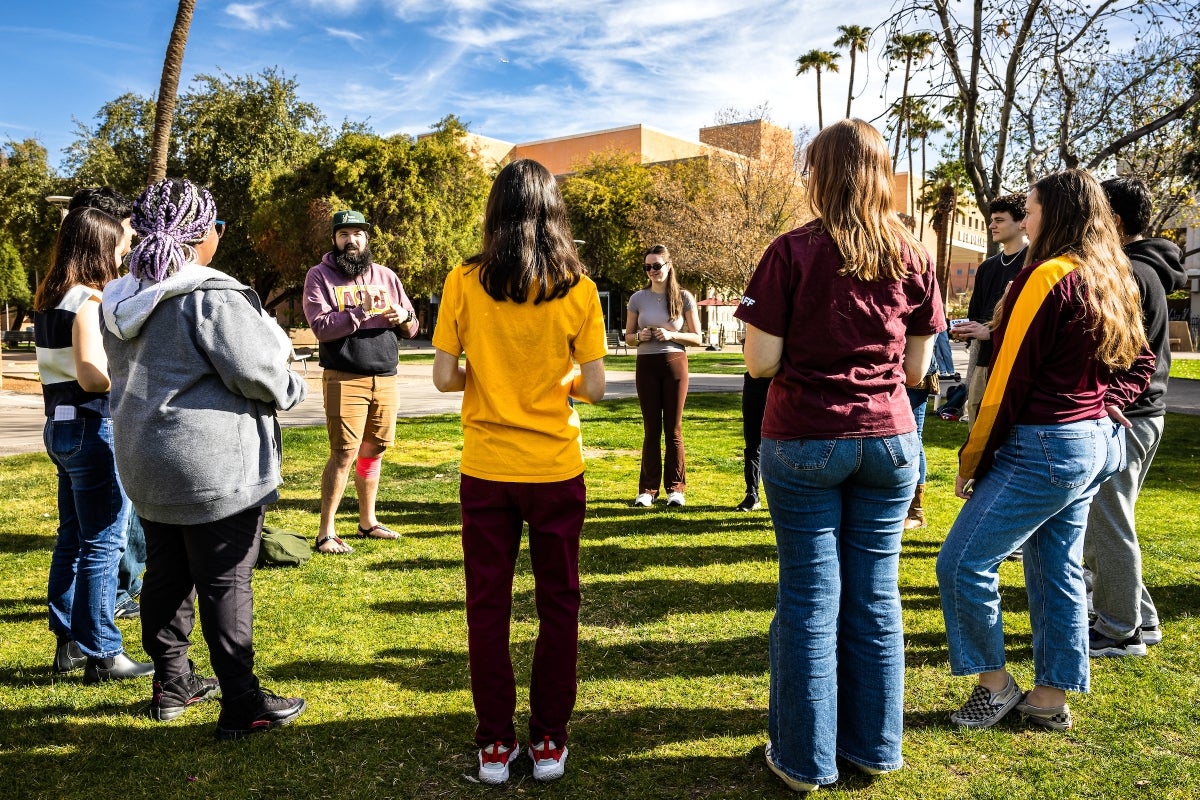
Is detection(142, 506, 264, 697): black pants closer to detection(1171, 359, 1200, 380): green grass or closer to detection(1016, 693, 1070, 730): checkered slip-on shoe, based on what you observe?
detection(1016, 693, 1070, 730): checkered slip-on shoe

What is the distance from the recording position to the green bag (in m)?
5.16

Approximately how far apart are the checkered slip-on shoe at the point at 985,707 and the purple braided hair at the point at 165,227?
10.9ft

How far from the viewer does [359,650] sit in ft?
12.9

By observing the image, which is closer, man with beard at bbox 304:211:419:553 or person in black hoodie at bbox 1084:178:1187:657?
person in black hoodie at bbox 1084:178:1187:657

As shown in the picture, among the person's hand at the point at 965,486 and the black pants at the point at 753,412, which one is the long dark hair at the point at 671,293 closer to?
the black pants at the point at 753,412

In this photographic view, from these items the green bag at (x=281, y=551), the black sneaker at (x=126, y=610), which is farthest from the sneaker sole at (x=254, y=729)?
the green bag at (x=281, y=551)

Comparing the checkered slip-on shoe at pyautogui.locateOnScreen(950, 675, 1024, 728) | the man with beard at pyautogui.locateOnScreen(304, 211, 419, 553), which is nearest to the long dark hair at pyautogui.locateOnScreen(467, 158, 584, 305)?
the checkered slip-on shoe at pyautogui.locateOnScreen(950, 675, 1024, 728)

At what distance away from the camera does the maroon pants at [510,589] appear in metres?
2.76

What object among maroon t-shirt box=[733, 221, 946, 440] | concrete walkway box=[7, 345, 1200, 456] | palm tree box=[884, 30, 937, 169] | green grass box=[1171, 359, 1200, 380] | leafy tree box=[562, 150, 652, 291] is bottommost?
concrete walkway box=[7, 345, 1200, 456]

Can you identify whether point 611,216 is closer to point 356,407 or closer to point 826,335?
point 356,407

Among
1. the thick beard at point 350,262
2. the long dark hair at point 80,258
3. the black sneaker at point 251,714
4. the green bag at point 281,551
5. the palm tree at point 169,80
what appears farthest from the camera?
the palm tree at point 169,80

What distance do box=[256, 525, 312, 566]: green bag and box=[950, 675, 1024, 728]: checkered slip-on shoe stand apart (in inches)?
152

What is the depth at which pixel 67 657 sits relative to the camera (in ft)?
12.0

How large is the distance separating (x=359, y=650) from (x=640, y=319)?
3.60 metres
